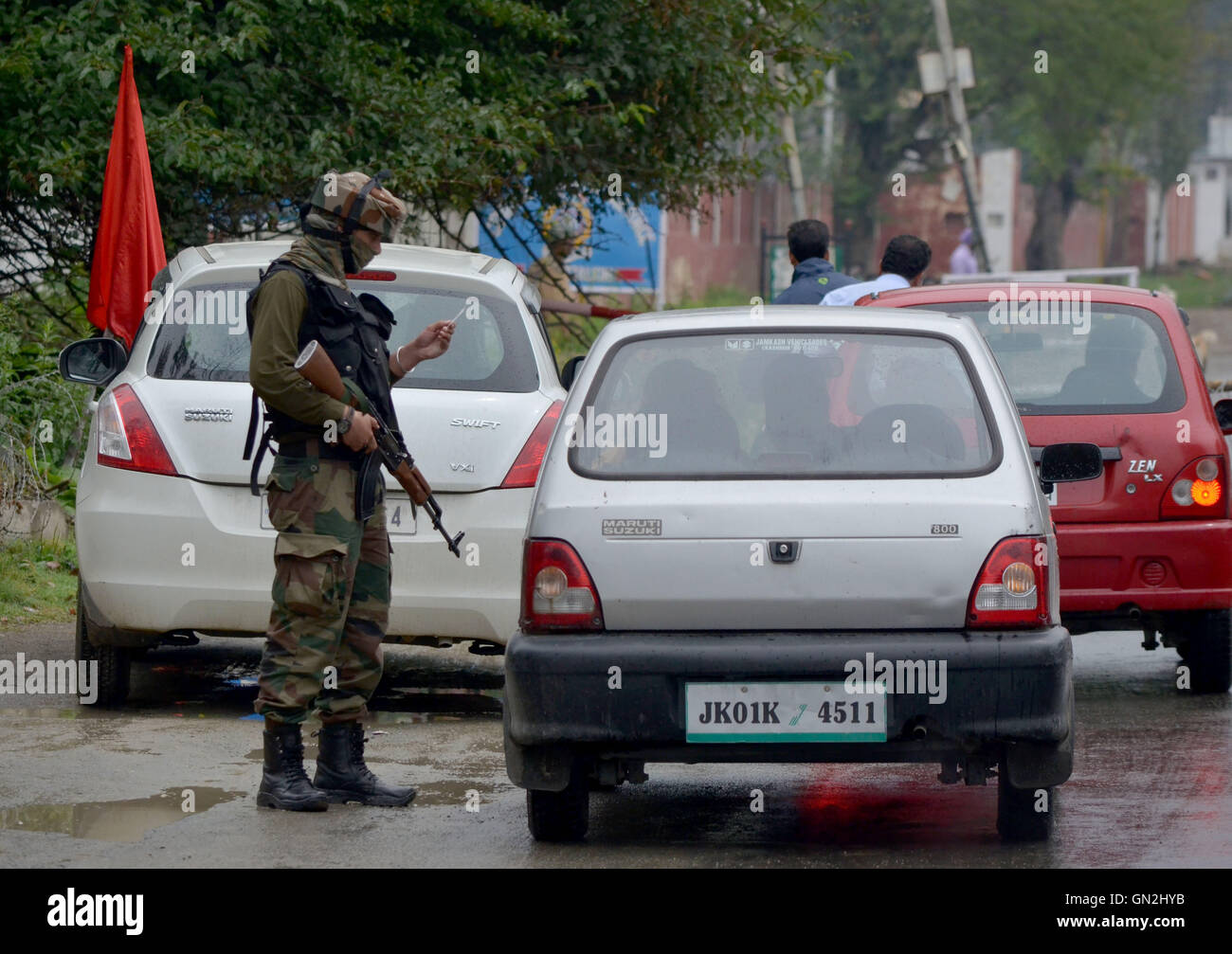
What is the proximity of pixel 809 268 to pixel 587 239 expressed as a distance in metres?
10.5

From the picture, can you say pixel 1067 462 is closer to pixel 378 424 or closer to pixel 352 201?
pixel 378 424

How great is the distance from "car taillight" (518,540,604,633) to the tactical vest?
985mm

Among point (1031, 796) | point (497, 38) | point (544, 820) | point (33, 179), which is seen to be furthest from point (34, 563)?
point (1031, 796)

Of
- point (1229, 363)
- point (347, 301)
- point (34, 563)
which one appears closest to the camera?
point (347, 301)

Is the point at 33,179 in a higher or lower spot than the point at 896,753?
higher

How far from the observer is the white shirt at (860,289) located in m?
9.31

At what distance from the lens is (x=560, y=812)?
5609mm

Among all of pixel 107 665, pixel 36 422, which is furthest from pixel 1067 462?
pixel 36 422

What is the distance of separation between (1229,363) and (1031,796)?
3706 centimetres

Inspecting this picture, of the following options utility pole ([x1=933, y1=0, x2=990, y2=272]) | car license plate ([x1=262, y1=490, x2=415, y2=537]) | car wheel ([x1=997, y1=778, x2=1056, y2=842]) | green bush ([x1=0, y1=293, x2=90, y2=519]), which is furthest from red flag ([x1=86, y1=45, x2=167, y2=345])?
utility pole ([x1=933, y1=0, x2=990, y2=272])

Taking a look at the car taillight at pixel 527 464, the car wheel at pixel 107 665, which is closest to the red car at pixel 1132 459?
the car taillight at pixel 527 464

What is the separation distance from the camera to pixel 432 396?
7.30 m

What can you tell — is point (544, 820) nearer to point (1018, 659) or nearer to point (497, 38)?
point (1018, 659)
